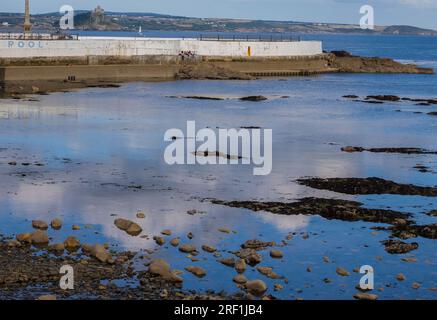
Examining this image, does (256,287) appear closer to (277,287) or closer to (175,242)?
(277,287)

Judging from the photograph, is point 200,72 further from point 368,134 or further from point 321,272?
point 321,272

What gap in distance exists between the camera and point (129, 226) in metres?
20.1

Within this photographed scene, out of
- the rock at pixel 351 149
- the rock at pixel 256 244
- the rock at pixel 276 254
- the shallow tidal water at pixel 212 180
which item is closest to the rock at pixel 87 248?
the shallow tidal water at pixel 212 180

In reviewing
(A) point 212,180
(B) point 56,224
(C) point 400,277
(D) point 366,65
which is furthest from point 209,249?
(D) point 366,65

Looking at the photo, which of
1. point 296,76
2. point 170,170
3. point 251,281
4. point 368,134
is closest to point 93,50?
point 296,76

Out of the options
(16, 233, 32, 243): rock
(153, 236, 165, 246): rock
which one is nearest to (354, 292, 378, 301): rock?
(153, 236, 165, 246): rock

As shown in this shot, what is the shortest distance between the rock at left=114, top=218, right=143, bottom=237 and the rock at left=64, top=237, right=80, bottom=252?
148 centimetres

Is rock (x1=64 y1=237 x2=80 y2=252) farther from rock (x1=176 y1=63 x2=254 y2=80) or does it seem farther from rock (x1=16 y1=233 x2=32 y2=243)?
rock (x1=176 y1=63 x2=254 y2=80)

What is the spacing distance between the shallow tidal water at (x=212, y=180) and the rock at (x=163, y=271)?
31 cm

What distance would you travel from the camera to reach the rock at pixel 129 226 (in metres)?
19.8

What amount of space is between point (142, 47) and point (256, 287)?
191ft

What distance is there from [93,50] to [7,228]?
50.5 metres

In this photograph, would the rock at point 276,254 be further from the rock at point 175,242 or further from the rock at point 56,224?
the rock at point 56,224

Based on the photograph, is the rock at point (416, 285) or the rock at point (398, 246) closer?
the rock at point (416, 285)
